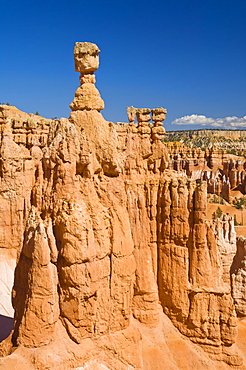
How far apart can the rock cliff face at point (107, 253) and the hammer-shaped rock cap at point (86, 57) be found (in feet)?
0.11

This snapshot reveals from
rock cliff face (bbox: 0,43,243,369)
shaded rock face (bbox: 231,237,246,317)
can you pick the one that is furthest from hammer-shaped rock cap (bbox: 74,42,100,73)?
shaded rock face (bbox: 231,237,246,317)

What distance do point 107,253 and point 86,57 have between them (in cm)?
657

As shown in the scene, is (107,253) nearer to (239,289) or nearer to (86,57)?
(86,57)

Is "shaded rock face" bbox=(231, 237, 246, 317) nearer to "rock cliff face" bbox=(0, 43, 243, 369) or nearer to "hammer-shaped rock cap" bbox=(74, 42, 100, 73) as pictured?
"rock cliff face" bbox=(0, 43, 243, 369)

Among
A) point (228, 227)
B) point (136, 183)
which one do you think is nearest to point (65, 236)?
point (136, 183)

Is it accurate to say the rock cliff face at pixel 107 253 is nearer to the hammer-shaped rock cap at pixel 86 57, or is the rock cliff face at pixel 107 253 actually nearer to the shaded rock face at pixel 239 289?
the hammer-shaped rock cap at pixel 86 57

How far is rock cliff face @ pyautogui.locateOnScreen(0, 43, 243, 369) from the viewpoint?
10.6m

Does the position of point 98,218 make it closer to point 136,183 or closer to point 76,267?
point 76,267

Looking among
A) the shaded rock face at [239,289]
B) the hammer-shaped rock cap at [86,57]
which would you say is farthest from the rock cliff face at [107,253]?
the shaded rock face at [239,289]

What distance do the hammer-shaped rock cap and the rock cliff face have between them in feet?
0.11

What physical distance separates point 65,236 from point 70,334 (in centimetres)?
278

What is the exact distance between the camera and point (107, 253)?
11.7 metres

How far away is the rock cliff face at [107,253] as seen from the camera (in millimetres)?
10648

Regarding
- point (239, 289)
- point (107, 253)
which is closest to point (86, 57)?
point (107, 253)
